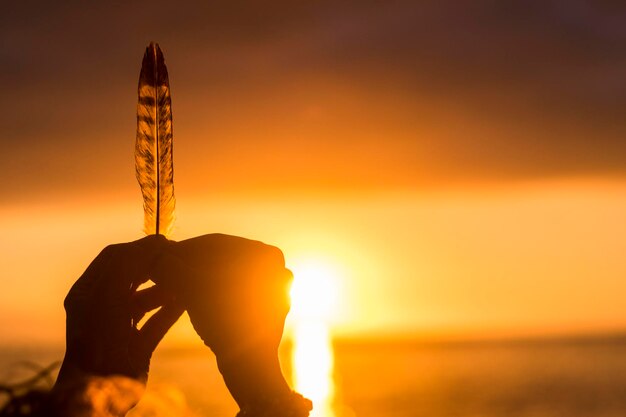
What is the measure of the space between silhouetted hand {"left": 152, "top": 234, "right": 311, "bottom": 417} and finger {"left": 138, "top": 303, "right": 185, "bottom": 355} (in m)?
0.41

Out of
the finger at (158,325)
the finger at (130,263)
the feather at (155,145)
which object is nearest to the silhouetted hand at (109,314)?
the finger at (130,263)

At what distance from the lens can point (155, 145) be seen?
362 inches

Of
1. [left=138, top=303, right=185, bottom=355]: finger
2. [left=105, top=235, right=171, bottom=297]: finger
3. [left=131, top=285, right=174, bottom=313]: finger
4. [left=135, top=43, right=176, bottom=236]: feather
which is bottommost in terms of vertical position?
[left=138, top=303, right=185, bottom=355]: finger

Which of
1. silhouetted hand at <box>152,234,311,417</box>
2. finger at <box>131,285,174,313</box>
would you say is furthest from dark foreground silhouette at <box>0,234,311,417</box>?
finger at <box>131,285,174,313</box>

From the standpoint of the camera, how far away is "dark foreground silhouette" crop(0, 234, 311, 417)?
306 inches

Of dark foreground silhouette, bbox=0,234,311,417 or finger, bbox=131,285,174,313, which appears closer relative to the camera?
dark foreground silhouette, bbox=0,234,311,417

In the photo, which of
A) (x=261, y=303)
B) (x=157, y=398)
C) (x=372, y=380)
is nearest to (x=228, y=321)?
(x=261, y=303)

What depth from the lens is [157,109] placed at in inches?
361

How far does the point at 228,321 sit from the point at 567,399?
12705cm

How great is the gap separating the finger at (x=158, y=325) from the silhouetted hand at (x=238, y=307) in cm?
41

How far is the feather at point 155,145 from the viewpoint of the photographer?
907 cm

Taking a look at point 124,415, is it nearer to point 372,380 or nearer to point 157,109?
point 157,109

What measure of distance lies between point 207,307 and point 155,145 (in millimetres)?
1901

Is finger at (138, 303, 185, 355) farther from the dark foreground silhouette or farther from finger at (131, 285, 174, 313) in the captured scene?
the dark foreground silhouette
